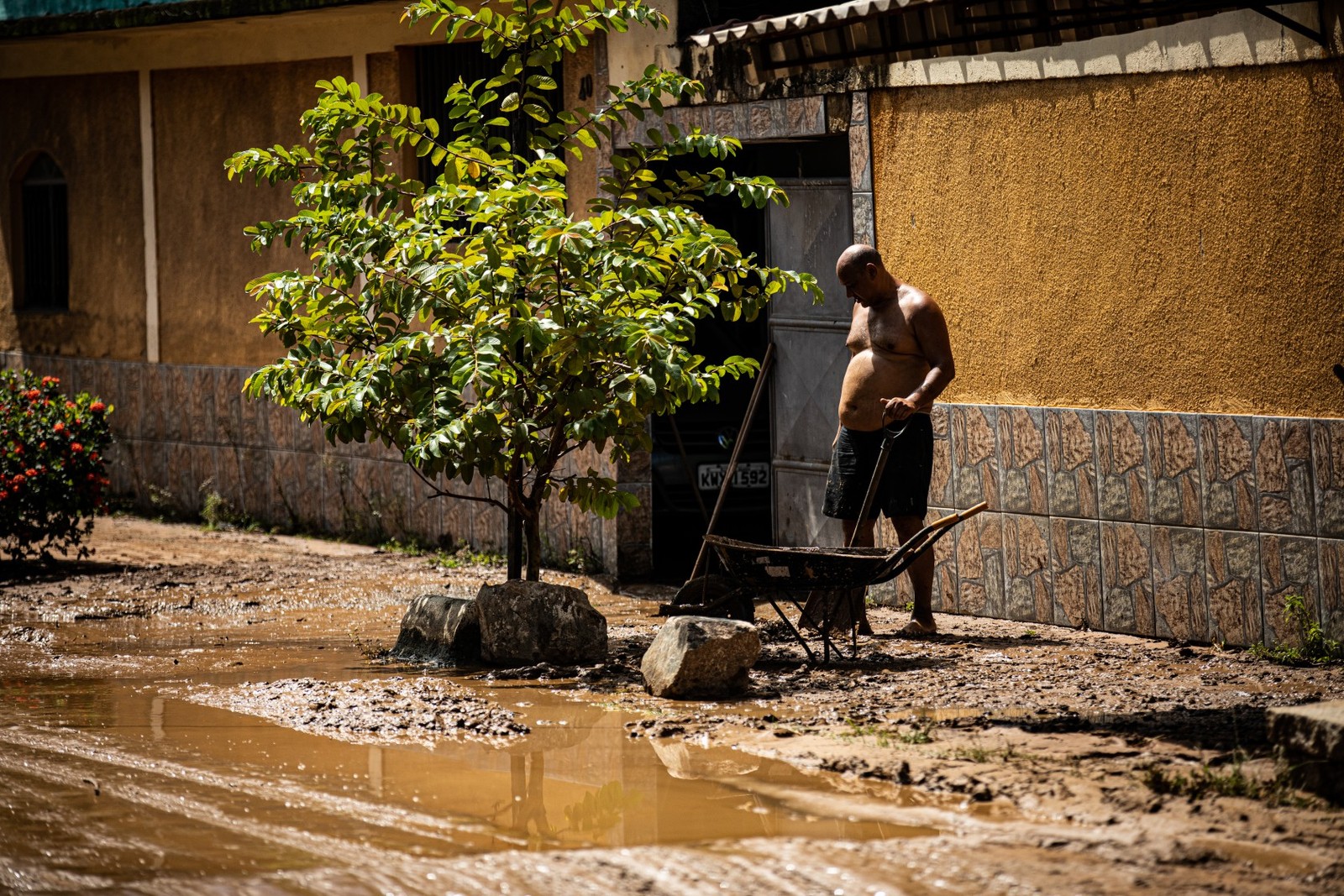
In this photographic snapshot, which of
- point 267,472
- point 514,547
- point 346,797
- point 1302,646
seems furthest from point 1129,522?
point 267,472

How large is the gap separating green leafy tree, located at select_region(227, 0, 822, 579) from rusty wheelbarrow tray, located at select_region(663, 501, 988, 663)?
2.42 ft

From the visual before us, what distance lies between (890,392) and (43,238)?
1094cm

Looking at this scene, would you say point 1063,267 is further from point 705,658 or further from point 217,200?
point 217,200

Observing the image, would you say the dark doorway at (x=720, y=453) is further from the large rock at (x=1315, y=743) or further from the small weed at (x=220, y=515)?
the large rock at (x=1315, y=743)

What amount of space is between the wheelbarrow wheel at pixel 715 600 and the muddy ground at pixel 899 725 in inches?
10.9

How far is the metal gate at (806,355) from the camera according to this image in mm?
10547

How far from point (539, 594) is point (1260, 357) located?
367 cm

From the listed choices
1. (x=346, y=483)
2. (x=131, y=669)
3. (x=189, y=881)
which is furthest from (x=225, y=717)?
(x=346, y=483)

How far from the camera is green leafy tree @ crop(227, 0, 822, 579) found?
782 cm

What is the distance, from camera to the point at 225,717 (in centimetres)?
730

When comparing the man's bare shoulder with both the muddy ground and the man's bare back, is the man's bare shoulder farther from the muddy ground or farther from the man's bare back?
the muddy ground

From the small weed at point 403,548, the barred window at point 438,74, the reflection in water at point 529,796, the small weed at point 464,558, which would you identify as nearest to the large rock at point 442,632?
the reflection in water at point 529,796

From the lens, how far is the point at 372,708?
24.2ft

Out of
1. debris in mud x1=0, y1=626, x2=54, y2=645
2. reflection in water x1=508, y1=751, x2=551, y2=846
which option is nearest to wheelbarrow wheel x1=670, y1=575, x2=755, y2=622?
reflection in water x1=508, y1=751, x2=551, y2=846
